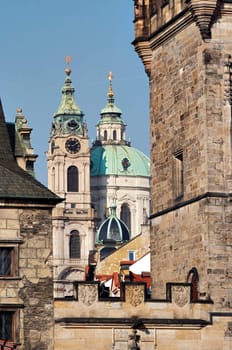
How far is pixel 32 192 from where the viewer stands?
4362cm

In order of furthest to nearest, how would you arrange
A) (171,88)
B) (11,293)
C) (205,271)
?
(171,88) → (205,271) → (11,293)

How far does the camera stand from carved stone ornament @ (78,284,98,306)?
45.0 metres

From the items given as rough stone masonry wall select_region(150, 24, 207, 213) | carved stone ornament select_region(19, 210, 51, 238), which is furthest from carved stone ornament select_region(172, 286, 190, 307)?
carved stone ornament select_region(19, 210, 51, 238)

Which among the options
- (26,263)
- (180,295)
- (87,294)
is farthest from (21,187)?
(180,295)

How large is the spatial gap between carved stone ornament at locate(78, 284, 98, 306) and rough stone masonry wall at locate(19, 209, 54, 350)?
1.59 meters

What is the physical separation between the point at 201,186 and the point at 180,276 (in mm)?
3265

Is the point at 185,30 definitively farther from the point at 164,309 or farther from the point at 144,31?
the point at 164,309

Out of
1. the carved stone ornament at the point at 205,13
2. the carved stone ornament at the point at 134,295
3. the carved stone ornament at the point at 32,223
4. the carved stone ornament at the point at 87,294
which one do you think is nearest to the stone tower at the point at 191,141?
the carved stone ornament at the point at 205,13

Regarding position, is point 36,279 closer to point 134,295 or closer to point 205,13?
point 134,295

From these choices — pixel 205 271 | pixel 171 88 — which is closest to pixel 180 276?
pixel 205 271

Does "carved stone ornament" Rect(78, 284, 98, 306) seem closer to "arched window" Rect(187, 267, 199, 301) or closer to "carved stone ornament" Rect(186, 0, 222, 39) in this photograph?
"arched window" Rect(187, 267, 199, 301)

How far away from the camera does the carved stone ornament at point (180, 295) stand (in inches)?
1797

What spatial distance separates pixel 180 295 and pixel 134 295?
1296 millimetres

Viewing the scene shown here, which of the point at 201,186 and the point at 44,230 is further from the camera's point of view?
the point at 201,186
